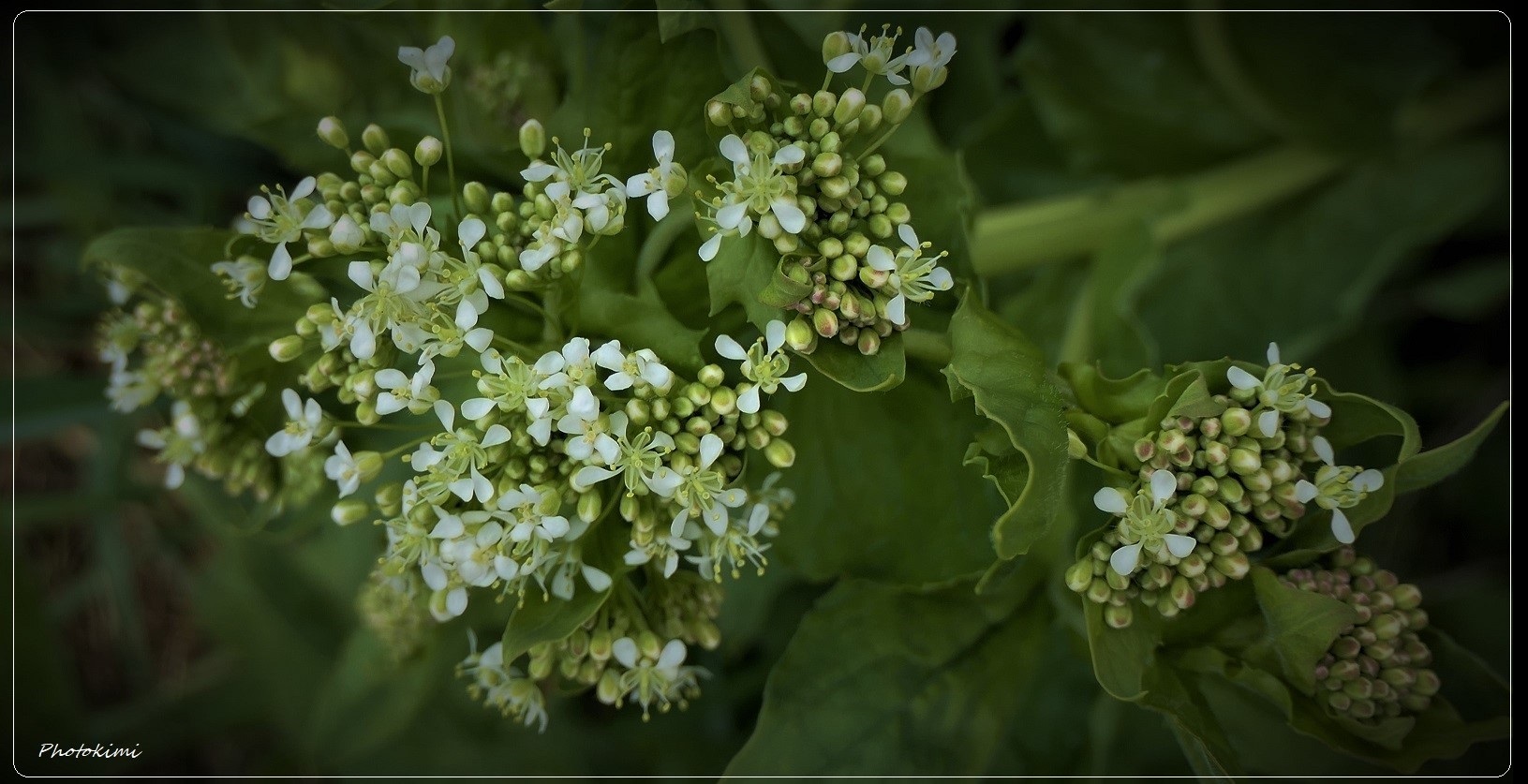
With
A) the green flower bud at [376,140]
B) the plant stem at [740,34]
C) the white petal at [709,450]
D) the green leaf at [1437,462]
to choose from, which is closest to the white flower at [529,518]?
the white petal at [709,450]

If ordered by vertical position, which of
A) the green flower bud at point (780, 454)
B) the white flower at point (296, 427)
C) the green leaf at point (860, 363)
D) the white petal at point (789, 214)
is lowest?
the green flower bud at point (780, 454)

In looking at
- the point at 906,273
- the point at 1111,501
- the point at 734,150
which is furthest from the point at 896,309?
the point at 1111,501

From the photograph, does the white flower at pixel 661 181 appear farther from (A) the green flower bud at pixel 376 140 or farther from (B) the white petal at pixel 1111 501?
(B) the white petal at pixel 1111 501

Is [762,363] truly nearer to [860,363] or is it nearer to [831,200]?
[860,363]

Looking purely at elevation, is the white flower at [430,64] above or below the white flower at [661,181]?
above

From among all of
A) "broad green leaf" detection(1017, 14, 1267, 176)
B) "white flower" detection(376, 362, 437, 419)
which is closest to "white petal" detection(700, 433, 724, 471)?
"white flower" detection(376, 362, 437, 419)

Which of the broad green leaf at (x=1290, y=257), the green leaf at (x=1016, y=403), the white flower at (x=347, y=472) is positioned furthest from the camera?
the broad green leaf at (x=1290, y=257)
